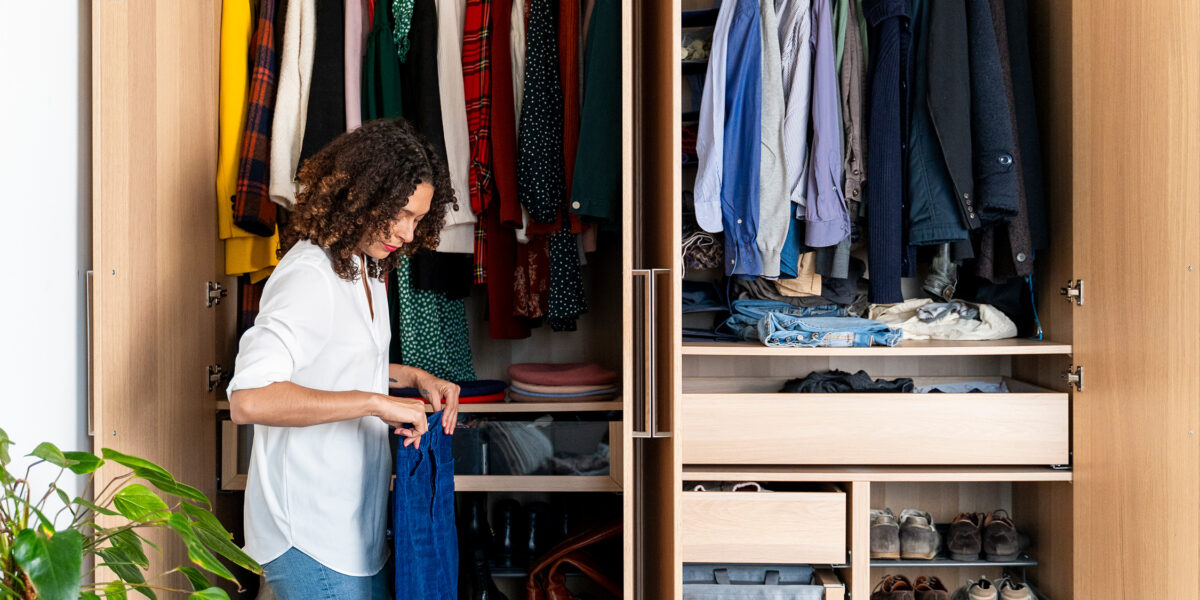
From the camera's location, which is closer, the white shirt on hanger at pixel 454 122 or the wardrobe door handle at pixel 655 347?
the wardrobe door handle at pixel 655 347

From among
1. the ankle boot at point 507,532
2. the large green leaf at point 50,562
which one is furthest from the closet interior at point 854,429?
the large green leaf at point 50,562

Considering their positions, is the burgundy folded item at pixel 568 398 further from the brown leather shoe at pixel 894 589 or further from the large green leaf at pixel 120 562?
the large green leaf at pixel 120 562

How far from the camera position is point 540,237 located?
2389 millimetres

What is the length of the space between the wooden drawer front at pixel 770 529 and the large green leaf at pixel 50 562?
149cm

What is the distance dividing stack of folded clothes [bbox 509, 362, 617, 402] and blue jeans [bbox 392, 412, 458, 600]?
1.92 feet

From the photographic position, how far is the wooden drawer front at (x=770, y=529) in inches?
84.4

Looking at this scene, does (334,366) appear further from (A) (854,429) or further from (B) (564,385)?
(A) (854,429)

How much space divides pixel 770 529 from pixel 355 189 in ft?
4.25

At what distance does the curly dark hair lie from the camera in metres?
1.52

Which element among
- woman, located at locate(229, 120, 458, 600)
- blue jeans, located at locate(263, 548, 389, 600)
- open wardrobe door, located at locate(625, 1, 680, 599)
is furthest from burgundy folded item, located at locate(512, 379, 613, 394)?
blue jeans, located at locate(263, 548, 389, 600)

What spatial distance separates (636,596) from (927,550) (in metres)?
0.83

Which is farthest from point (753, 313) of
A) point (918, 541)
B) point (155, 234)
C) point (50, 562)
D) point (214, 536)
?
point (50, 562)

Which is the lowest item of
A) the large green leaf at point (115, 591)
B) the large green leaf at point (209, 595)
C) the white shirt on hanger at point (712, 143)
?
the large green leaf at point (115, 591)

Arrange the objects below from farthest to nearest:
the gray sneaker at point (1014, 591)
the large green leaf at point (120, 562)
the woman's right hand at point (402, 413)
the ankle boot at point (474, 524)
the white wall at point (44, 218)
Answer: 1. the ankle boot at point (474, 524)
2. the gray sneaker at point (1014, 591)
3. the white wall at point (44, 218)
4. the woman's right hand at point (402, 413)
5. the large green leaf at point (120, 562)
